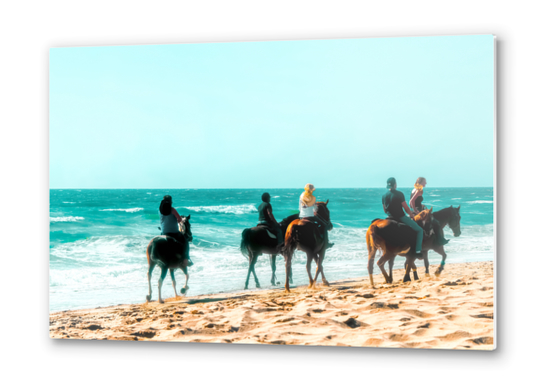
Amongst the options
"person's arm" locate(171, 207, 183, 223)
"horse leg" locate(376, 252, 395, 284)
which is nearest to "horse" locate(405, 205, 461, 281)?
"horse leg" locate(376, 252, 395, 284)

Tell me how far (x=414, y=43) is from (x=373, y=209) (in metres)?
1.80

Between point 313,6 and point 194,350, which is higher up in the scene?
point 313,6

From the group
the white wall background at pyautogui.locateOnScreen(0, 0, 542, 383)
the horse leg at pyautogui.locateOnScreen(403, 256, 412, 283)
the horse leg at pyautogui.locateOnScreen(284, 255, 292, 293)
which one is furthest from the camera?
the horse leg at pyautogui.locateOnScreen(284, 255, 292, 293)

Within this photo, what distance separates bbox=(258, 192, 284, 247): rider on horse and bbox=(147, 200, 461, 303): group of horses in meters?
0.04

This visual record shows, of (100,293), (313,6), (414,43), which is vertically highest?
(313,6)

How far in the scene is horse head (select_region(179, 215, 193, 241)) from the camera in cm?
565

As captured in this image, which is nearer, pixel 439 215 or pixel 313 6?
pixel 313 6

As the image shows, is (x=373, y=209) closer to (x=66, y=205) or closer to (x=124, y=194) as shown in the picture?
(x=124, y=194)

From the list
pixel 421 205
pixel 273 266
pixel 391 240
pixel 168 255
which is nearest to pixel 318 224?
pixel 273 266

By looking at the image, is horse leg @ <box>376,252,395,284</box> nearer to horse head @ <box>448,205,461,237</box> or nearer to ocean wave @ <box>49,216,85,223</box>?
horse head @ <box>448,205,461,237</box>
